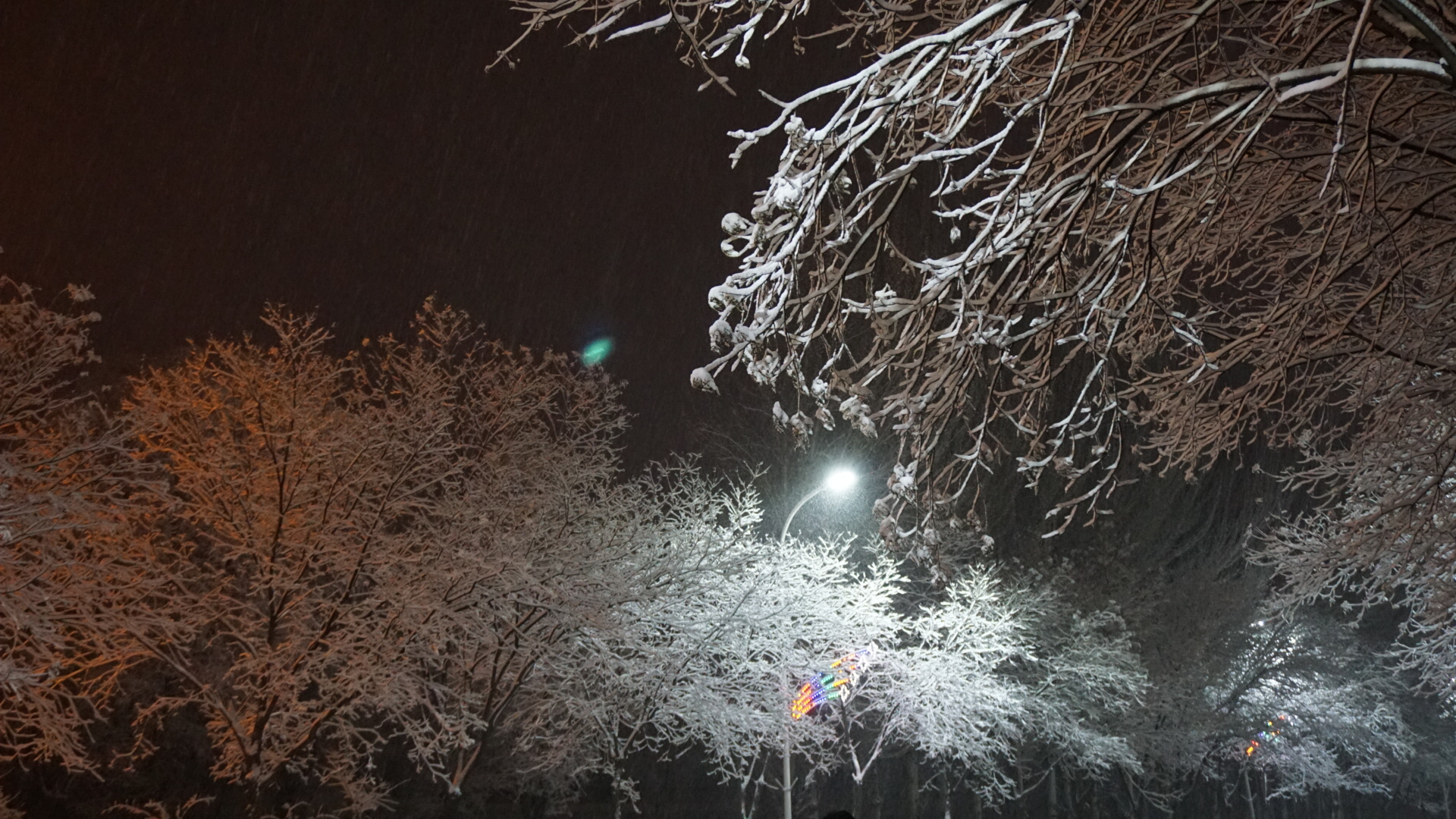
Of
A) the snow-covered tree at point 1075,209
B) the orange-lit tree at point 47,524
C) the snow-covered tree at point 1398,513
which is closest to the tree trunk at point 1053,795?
the snow-covered tree at point 1398,513

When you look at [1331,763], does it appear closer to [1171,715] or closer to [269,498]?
[1171,715]

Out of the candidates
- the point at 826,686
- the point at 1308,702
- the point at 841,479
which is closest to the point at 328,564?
the point at 841,479

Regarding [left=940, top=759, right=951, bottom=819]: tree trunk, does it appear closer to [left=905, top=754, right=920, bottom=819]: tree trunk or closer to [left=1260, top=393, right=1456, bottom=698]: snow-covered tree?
[left=905, top=754, right=920, bottom=819]: tree trunk

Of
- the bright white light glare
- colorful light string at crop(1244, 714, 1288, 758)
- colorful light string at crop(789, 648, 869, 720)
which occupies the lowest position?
colorful light string at crop(789, 648, 869, 720)

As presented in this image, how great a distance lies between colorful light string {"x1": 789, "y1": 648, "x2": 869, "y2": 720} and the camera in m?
20.0

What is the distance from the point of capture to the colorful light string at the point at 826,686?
1995cm

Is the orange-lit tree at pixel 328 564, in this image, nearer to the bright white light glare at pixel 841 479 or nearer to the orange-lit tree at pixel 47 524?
the orange-lit tree at pixel 47 524

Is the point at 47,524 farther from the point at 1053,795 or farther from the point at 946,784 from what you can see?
the point at 1053,795

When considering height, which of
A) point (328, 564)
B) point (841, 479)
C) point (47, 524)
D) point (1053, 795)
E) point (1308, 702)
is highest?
point (1308, 702)

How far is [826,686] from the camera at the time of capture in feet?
67.4

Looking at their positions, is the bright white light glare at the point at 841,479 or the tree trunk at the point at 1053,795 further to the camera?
the tree trunk at the point at 1053,795

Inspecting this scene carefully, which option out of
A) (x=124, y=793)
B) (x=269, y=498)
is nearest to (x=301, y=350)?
(x=269, y=498)

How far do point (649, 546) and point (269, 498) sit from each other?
21.0 ft

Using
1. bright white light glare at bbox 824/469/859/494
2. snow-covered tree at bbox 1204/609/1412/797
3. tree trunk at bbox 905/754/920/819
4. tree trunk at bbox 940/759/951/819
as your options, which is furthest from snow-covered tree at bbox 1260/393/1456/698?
snow-covered tree at bbox 1204/609/1412/797
